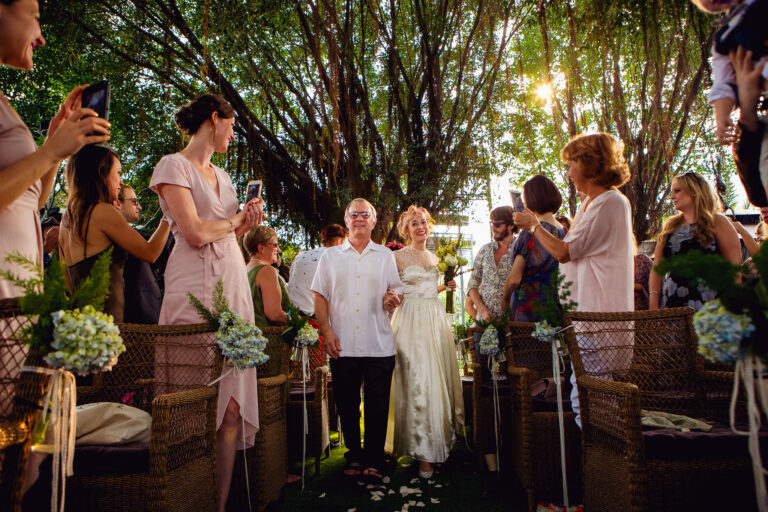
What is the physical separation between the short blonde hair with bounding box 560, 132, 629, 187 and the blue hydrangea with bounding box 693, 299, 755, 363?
1.69 metres

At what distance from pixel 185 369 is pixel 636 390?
2051mm

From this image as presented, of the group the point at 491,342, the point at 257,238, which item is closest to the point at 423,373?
the point at 491,342

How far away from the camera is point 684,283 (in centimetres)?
357

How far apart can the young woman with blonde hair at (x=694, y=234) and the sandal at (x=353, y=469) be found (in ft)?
8.78

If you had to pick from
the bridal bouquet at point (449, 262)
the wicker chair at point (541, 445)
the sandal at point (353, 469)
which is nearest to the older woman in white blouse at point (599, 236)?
the wicker chair at point (541, 445)

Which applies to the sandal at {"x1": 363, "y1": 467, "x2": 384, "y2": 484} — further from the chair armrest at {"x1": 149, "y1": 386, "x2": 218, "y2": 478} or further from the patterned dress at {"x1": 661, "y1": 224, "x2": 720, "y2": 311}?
the patterned dress at {"x1": 661, "y1": 224, "x2": 720, "y2": 311}

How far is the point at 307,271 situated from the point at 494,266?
2.21 meters

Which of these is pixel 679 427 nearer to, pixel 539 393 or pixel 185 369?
pixel 539 393

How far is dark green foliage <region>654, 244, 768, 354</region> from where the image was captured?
3.98 feet

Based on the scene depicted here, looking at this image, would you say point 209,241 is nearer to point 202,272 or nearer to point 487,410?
point 202,272

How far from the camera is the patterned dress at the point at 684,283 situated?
349 centimetres

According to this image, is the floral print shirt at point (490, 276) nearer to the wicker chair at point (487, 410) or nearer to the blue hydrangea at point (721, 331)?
the wicker chair at point (487, 410)

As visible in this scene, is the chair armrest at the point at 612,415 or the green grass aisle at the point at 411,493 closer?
the chair armrest at the point at 612,415

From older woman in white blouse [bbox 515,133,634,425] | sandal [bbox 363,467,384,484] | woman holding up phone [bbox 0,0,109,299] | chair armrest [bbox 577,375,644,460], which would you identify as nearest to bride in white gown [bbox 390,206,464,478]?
sandal [bbox 363,467,384,484]
